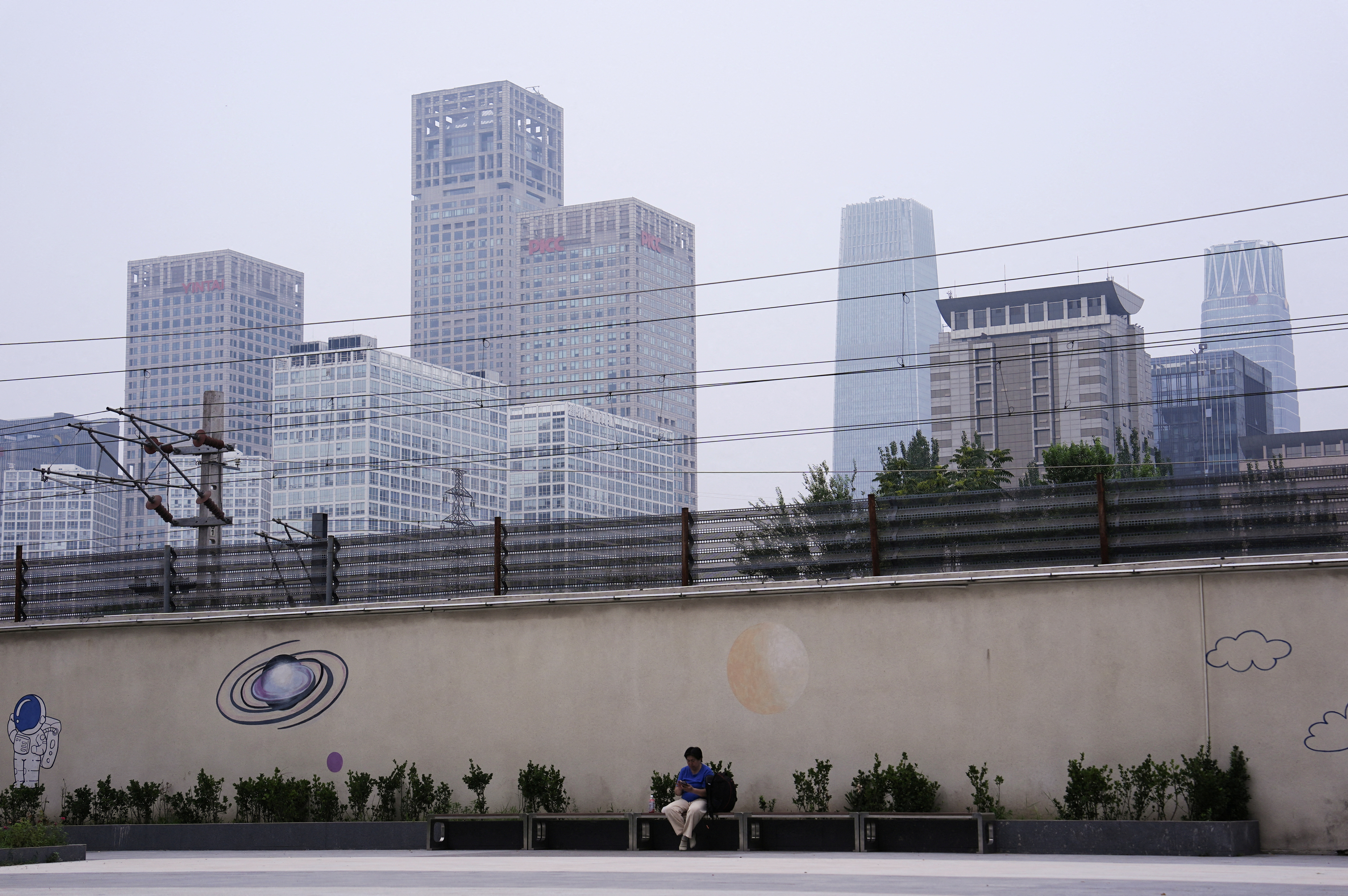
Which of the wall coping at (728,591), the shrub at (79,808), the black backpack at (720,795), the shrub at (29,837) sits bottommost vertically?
the shrub at (79,808)

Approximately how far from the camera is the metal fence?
56.1ft

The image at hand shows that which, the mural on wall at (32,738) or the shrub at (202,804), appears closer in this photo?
the shrub at (202,804)

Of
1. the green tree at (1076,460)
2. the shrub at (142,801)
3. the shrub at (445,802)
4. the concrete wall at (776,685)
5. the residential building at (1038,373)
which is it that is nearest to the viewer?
the concrete wall at (776,685)

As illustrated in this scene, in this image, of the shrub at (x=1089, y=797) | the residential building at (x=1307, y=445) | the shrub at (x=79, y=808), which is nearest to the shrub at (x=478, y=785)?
the shrub at (x=79, y=808)

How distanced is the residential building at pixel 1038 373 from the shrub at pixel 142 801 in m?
154

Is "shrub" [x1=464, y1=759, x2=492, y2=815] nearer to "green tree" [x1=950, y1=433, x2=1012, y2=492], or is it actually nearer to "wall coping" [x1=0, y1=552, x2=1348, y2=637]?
"wall coping" [x1=0, y1=552, x2=1348, y2=637]

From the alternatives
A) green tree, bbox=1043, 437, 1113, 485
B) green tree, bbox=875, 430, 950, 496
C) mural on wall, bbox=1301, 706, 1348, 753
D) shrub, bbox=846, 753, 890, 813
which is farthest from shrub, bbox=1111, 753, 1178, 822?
green tree, bbox=1043, 437, 1113, 485

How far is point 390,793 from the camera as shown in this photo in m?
19.5

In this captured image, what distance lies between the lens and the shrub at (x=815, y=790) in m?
17.6

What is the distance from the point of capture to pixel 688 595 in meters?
19.0

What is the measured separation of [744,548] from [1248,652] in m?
6.64

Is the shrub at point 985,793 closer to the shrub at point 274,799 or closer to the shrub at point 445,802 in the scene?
the shrub at point 445,802

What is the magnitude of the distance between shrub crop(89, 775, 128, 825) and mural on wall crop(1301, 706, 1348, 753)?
54.3 ft

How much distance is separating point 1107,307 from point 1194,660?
603 ft
